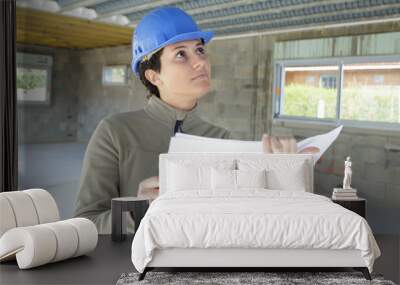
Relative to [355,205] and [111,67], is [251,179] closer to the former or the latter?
[355,205]

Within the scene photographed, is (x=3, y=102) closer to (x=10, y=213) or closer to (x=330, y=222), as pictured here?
(x=10, y=213)

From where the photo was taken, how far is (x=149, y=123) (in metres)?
4.55

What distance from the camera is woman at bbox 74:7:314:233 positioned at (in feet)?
14.6

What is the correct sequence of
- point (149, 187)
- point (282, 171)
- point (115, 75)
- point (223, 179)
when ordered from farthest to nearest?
1. point (115, 75)
2. point (149, 187)
3. point (282, 171)
4. point (223, 179)

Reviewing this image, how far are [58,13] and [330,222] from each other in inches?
137

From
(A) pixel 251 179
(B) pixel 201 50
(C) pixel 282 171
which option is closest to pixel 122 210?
(A) pixel 251 179

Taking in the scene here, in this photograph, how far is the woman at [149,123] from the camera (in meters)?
4.44

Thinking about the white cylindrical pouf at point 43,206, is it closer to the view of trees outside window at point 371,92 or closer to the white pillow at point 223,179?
the white pillow at point 223,179

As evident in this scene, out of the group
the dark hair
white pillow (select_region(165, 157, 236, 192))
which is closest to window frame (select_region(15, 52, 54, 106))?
the dark hair

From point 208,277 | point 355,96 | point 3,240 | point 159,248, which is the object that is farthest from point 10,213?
point 355,96

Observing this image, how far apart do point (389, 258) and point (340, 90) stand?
1641 mm

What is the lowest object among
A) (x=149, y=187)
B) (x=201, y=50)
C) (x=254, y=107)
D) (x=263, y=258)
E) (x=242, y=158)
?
(x=263, y=258)

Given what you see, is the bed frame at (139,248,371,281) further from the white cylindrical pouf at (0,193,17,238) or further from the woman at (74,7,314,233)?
the woman at (74,7,314,233)

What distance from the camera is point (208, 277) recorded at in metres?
3.31
